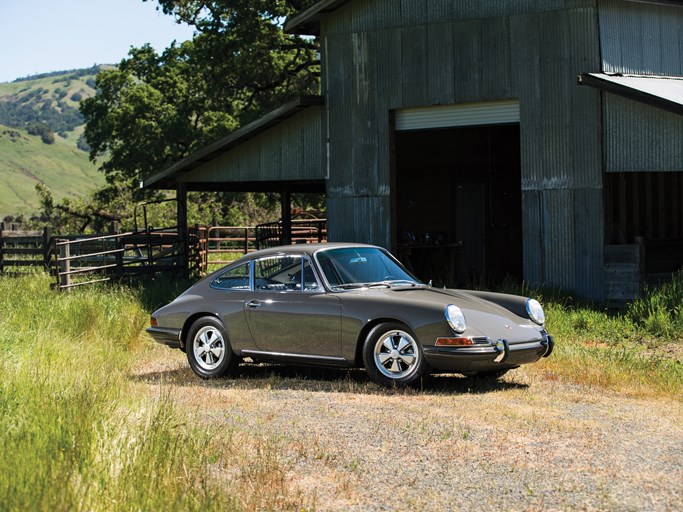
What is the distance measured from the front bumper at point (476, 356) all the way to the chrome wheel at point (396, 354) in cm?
22

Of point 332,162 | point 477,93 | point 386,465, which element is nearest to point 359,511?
point 386,465

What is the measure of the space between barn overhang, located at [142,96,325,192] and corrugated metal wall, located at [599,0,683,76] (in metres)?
5.77

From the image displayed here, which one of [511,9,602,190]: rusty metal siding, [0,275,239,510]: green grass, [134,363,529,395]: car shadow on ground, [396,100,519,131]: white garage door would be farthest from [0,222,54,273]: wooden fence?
[0,275,239,510]: green grass

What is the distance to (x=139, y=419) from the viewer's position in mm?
7051

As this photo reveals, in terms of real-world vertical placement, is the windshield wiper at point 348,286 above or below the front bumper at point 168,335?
above

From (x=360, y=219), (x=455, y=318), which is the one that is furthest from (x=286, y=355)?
(x=360, y=219)

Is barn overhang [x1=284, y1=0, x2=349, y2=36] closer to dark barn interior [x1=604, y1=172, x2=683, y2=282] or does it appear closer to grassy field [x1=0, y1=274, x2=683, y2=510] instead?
dark barn interior [x1=604, y1=172, x2=683, y2=282]

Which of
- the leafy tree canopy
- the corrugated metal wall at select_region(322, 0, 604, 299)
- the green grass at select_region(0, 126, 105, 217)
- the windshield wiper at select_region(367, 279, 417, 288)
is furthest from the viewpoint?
the green grass at select_region(0, 126, 105, 217)

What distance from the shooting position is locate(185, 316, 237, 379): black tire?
10812 millimetres

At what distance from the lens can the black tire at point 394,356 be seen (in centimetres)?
946

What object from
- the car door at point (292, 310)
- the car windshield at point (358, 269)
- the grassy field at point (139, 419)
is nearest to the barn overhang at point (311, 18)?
the grassy field at point (139, 419)

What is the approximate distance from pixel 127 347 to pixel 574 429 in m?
7.30

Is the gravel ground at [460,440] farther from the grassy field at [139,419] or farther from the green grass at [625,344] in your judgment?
the green grass at [625,344]

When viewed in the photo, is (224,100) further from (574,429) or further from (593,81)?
(574,429)
